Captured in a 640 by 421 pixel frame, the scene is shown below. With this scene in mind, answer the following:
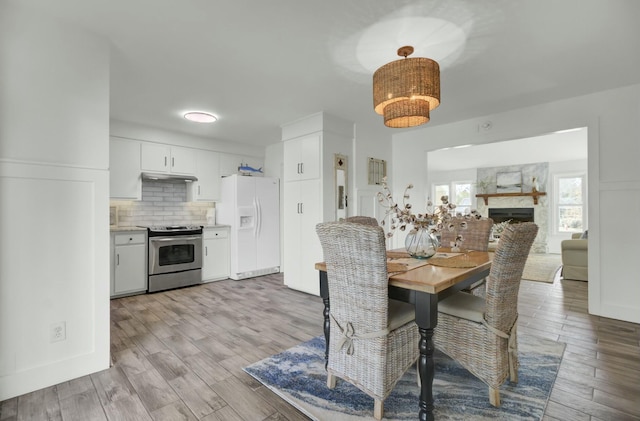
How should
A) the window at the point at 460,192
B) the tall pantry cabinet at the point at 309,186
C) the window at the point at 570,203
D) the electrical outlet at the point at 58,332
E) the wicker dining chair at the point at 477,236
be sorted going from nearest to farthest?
the electrical outlet at the point at 58,332, the wicker dining chair at the point at 477,236, the tall pantry cabinet at the point at 309,186, the window at the point at 570,203, the window at the point at 460,192

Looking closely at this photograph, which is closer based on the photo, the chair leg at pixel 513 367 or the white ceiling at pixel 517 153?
the chair leg at pixel 513 367

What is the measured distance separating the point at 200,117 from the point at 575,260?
5.93 metres

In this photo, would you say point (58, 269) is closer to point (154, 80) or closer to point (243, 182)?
point (154, 80)

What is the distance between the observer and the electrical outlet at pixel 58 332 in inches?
75.3

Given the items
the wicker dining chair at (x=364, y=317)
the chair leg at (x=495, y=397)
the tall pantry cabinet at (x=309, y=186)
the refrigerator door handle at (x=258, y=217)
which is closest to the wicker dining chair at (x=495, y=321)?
the chair leg at (x=495, y=397)

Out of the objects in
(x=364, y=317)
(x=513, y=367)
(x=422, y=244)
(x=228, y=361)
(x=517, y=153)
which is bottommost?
(x=228, y=361)

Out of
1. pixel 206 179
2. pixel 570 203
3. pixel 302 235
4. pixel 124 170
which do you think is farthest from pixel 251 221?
pixel 570 203

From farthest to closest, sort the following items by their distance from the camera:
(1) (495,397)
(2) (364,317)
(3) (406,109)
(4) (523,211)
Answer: (4) (523,211)
(3) (406,109)
(1) (495,397)
(2) (364,317)

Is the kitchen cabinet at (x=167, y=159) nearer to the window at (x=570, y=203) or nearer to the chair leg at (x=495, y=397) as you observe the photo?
Answer: the chair leg at (x=495, y=397)

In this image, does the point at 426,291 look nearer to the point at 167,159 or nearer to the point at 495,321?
the point at 495,321

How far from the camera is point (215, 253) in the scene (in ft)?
15.7

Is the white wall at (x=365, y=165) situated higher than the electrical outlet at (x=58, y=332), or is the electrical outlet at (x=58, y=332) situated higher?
the white wall at (x=365, y=165)

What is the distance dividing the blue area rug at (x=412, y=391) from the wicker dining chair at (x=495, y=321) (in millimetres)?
121

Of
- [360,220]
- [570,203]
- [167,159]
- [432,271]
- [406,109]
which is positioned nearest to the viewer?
[432,271]
